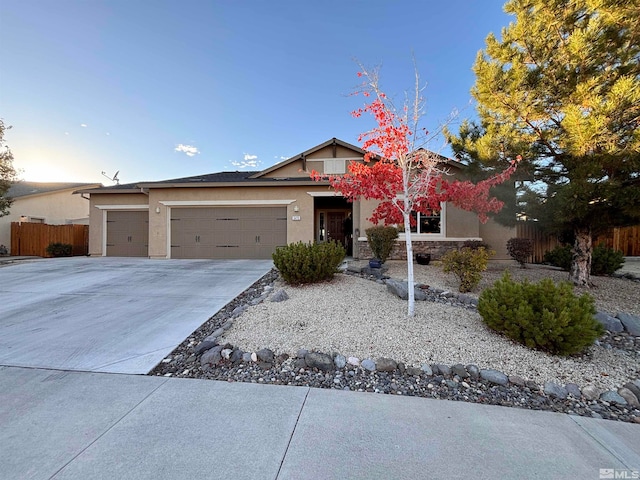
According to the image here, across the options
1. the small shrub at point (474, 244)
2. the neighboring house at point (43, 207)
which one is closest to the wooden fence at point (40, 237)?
the neighboring house at point (43, 207)

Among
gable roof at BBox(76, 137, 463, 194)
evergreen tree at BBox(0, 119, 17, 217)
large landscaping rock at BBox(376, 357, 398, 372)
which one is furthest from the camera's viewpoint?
evergreen tree at BBox(0, 119, 17, 217)

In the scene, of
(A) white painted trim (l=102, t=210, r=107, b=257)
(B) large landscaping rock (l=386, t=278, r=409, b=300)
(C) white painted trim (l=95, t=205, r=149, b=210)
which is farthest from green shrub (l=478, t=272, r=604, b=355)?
(A) white painted trim (l=102, t=210, r=107, b=257)

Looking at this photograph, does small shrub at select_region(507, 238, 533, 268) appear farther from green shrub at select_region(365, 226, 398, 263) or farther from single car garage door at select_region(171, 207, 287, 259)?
single car garage door at select_region(171, 207, 287, 259)

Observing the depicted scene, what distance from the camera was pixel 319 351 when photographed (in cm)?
366

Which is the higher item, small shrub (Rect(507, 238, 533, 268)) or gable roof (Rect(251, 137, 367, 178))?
gable roof (Rect(251, 137, 367, 178))

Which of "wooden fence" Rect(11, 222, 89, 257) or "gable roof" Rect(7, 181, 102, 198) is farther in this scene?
"gable roof" Rect(7, 181, 102, 198)

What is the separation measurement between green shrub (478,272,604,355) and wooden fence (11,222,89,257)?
66.2 ft

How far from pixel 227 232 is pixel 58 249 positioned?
10260 millimetres

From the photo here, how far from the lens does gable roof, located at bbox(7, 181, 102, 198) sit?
61.0 ft

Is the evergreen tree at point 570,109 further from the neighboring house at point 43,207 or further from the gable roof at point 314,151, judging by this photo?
the neighboring house at point 43,207

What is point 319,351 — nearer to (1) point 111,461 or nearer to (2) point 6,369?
(1) point 111,461

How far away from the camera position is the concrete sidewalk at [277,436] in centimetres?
195

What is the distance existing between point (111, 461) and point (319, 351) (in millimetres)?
2202

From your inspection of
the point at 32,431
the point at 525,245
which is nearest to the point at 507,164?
the point at 525,245
